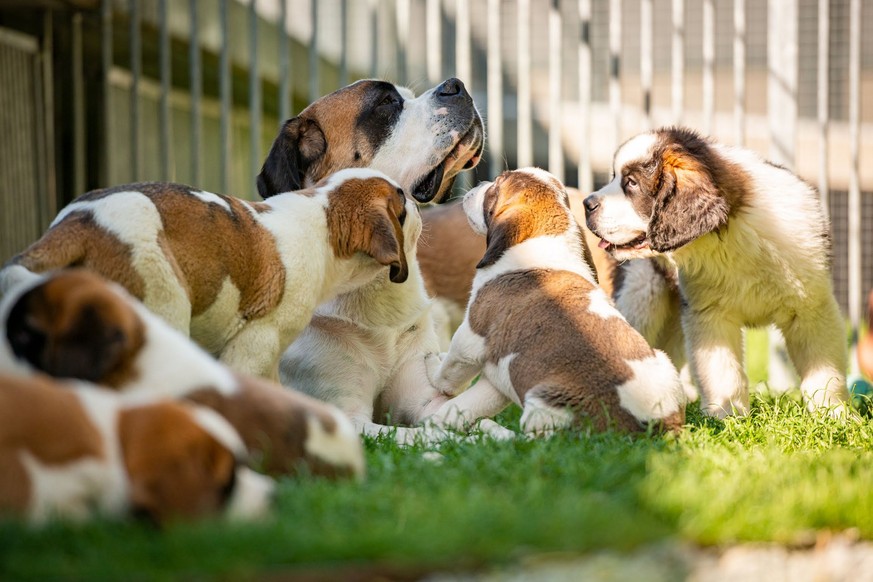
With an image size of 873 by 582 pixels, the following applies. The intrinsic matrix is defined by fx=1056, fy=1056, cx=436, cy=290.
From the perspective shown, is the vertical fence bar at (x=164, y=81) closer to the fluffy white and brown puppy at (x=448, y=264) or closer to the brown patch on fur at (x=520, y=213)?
the fluffy white and brown puppy at (x=448, y=264)

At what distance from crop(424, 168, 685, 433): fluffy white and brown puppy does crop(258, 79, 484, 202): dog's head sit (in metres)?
0.27

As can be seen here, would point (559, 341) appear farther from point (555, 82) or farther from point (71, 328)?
point (555, 82)

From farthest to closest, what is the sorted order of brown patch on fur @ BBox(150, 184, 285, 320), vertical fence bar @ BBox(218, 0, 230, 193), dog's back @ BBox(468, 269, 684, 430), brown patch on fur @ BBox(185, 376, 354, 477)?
1. vertical fence bar @ BBox(218, 0, 230, 193)
2. dog's back @ BBox(468, 269, 684, 430)
3. brown patch on fur @ BBox(150, 184, 285, 320)
4. brown patch on fur @ BBox(185, 376, 354, 477)

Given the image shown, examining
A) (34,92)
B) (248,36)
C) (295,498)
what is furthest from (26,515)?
(248,36)

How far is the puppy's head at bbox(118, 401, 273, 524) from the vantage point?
2154 millimetres

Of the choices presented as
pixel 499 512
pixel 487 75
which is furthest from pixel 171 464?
pixel 487 75

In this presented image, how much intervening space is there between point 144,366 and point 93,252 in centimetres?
86

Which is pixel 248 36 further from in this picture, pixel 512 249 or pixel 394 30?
pixel 512 249

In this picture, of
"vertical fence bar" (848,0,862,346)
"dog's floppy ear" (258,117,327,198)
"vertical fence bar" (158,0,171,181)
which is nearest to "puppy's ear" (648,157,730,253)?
"dog's floppy ear" (258,117,327,198)

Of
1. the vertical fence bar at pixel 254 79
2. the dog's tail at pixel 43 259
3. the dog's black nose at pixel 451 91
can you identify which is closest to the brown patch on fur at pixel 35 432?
the dog's tail at pixel 43 259

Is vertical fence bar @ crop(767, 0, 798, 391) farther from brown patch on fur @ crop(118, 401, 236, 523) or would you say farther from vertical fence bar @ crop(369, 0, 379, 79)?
brown patch on fur @ crop(118, 401, 236, 523)

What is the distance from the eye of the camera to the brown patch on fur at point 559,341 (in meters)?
3.57

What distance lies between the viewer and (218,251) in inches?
139

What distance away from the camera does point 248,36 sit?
7727 millimetres
